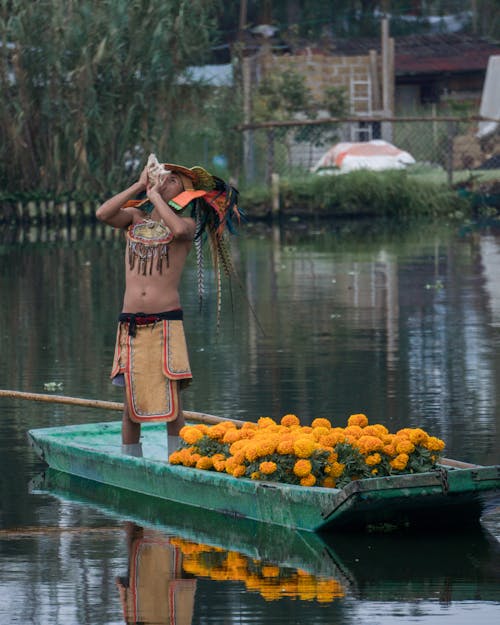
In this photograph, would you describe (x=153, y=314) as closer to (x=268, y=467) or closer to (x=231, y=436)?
(x=231, y=436)

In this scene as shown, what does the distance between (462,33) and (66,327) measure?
1560 inches

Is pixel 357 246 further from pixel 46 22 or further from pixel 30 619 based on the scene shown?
pixel 30 619

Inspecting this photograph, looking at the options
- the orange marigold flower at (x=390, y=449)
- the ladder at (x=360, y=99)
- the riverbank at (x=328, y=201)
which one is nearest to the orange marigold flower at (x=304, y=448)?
the orange marigold flower at (x=390, y=449)

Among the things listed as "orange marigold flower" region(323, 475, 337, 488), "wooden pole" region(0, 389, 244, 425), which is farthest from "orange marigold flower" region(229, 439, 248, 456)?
"wooden pole" region(0, 389, 244, 425)

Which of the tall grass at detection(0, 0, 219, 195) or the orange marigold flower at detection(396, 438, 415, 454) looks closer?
the orange marigold flower at detection(396, 438, 415, 454)

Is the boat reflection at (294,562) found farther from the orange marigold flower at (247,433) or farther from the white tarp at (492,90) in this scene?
the white tarp at (492,90)

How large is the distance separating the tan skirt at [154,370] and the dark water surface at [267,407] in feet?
1.72

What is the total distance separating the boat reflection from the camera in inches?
298

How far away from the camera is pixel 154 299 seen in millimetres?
9852

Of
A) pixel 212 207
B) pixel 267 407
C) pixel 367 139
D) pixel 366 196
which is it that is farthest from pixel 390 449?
pixel 367 139

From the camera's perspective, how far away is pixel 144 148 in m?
34.0

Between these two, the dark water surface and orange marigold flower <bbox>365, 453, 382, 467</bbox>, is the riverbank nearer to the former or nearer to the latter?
the dark water surface

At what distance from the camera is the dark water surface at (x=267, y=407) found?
749cm

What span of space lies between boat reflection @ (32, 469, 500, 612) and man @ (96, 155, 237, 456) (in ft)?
2.59
